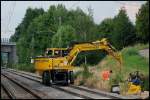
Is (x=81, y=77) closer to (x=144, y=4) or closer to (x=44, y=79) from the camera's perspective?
(x=44, y=79)

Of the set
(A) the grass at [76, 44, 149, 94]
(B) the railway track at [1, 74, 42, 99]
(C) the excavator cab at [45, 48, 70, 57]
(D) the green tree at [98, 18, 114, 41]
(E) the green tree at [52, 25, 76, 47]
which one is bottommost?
(B) the railway track at [1, 74, 42, 99]

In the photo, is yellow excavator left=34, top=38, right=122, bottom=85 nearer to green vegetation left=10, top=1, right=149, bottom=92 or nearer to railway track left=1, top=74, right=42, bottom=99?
green vegetation left=10, top=1, right=149, bottom=92

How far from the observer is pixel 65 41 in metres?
85.9

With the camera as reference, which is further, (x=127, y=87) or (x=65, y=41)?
(x=65, y=41)

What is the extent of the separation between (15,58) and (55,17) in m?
15.9

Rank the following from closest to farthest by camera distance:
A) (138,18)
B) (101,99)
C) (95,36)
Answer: (101,99), (138,18), (95,36)

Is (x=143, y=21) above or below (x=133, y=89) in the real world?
above

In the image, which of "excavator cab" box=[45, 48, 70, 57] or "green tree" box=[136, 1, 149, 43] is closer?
"excavator cab" box=[45, 48, 70, 57]

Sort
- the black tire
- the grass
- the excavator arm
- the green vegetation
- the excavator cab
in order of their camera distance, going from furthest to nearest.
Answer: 1. the green vegetation
2. the excavator cab
3. the black tire
4. the excavator arm
5. the grass

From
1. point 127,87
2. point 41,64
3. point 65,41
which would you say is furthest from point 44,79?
point 65,41

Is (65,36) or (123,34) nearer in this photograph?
(123,34)

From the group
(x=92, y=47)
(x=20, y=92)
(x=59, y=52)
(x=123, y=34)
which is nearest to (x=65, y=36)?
(x=123, y=34)

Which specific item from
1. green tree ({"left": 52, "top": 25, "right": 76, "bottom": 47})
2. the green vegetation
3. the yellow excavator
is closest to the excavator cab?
the yellow excavator

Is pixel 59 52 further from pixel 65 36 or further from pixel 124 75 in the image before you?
pixel 65 36
